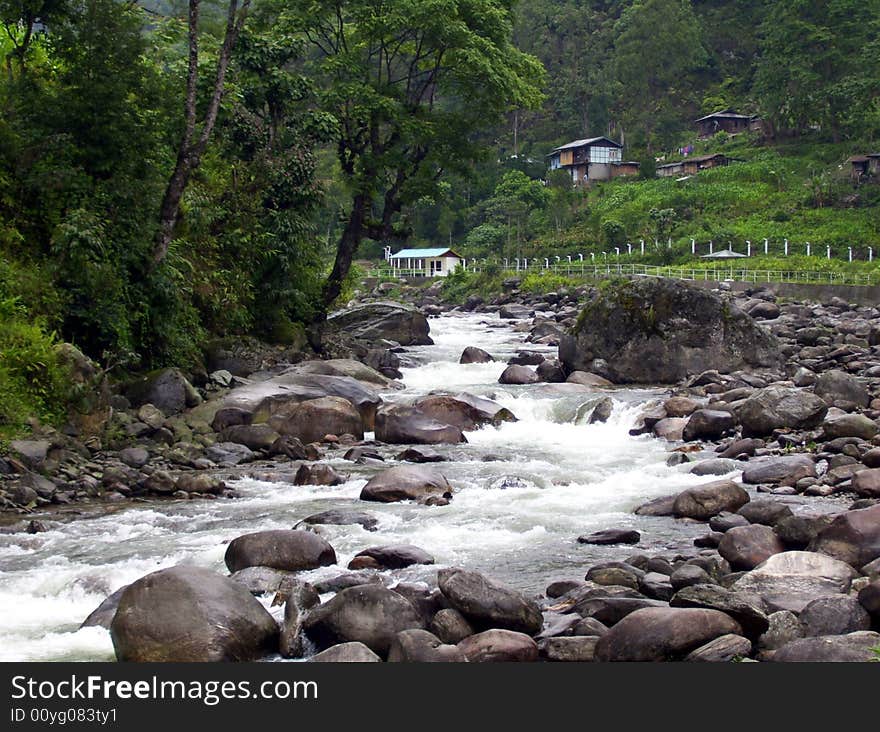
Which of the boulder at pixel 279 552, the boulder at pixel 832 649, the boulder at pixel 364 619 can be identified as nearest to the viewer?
the boulder at pixel 832 649

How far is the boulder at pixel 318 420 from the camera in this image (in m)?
17.9

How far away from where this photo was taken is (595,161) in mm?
88438

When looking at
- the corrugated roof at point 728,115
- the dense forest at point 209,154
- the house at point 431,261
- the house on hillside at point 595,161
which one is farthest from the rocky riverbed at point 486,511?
the corrugated roof at point 728,115

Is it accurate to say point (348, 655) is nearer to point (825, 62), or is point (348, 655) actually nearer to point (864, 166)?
point (864, 166)

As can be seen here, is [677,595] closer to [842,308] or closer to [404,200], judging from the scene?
[404,200]

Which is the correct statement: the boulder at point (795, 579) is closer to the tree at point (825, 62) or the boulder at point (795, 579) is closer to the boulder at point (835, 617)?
the boulder at point (835, 617)

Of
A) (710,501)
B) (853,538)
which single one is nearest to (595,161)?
(710,501)

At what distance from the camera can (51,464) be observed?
47.7 feet

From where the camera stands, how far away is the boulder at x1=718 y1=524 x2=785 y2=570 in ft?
33.7

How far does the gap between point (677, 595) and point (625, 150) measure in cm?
8685

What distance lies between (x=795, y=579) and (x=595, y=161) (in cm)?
8198

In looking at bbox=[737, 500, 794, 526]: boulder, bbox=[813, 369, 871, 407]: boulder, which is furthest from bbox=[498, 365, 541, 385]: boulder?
bbox=[737, 500, 794, 526]: boulder

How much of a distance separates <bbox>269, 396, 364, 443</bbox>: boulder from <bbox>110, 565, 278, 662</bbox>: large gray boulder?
913 cm

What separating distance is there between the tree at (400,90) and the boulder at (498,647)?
20281 mm
